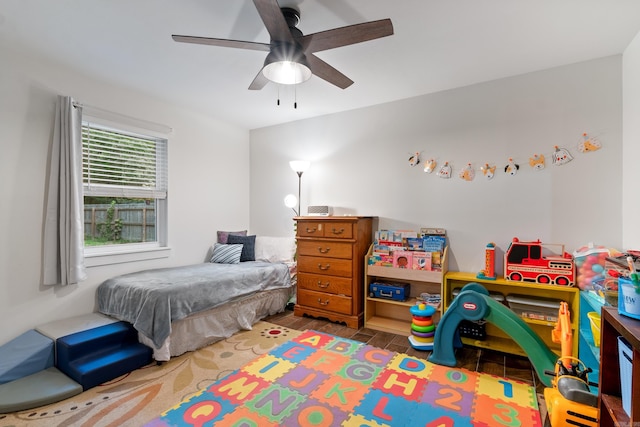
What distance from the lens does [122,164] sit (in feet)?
10.7

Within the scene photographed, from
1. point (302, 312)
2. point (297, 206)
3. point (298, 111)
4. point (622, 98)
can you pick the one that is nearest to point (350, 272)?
point (302, 312)

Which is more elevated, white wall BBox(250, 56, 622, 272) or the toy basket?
white wall BBox(250, 56, 622, 272)

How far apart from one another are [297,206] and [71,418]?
2.89 metres

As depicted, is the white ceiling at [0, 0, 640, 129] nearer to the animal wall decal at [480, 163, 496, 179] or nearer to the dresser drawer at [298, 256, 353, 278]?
the animal wall decal at [480, 163, 496, 179]

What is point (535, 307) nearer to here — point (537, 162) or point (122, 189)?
point (537, 162)

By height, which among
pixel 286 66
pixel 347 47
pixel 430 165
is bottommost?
pixel 430 165

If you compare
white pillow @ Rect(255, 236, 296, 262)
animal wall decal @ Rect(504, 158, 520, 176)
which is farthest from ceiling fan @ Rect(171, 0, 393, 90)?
white pillow @ Rect(255, 236, 296, 262)

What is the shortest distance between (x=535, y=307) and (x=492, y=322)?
22.6 inches

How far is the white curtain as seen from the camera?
8.45ft

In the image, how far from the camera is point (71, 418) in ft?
5.89

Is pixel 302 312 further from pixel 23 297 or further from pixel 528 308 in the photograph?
pixel 23 297

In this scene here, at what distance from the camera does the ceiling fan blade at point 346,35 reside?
1612 mm

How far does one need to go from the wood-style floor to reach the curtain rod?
243cm

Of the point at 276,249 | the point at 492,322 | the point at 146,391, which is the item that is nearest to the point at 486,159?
the point at 492,322
